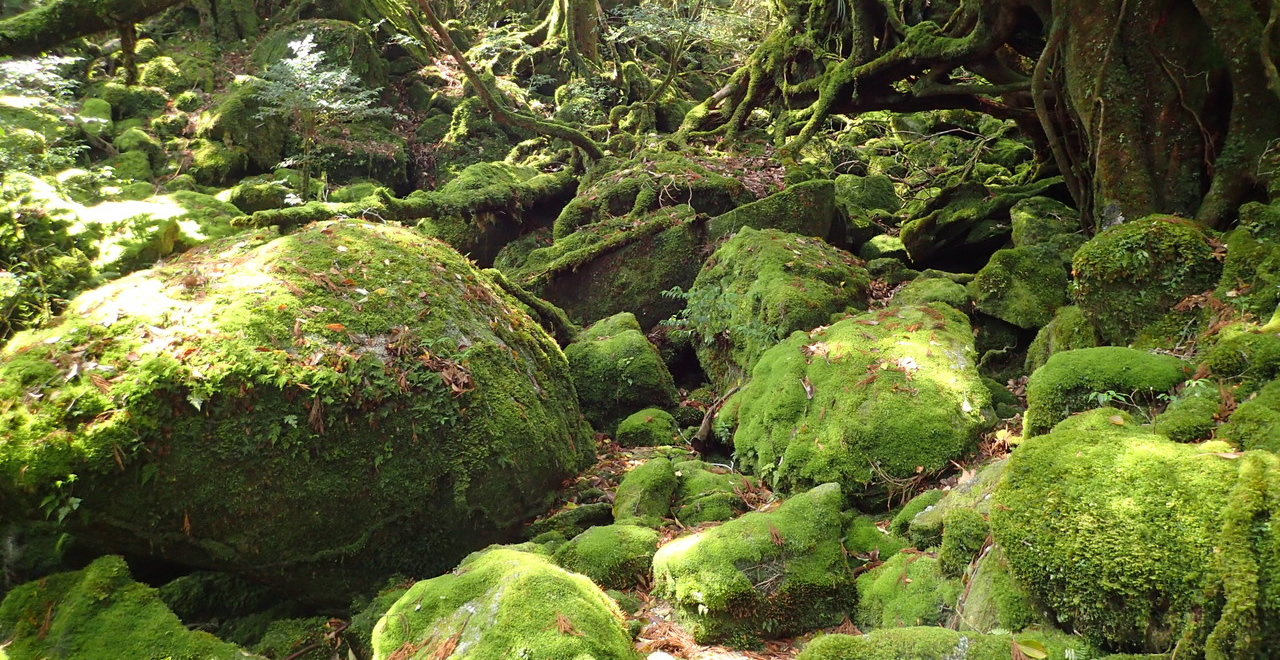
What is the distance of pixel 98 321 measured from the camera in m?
4.17

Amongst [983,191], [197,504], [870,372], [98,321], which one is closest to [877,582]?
[870,372]

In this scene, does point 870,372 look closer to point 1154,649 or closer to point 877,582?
point 877,582

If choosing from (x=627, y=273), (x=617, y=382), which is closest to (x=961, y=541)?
(x=617, y=382)

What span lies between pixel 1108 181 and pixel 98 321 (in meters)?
7.92

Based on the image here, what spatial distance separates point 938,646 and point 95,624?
13.8 feet

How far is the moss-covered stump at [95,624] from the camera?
3.39 metres

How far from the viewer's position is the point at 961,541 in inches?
135

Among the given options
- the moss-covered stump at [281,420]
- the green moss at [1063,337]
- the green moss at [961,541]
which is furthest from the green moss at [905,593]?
the moss-covered stump at [281,420]

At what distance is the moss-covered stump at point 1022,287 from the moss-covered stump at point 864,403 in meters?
0.78

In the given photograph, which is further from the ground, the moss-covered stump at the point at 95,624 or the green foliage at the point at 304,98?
the green foliage at the point at 304,98

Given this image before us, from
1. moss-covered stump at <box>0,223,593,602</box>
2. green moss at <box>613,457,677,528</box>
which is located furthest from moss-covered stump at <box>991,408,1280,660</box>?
moss-covered stump at <box>0,223,593,602</box>

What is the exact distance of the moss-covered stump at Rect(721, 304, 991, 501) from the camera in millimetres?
4801

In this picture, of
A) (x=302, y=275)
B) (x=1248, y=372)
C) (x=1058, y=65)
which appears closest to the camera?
(x=1248, y=372)

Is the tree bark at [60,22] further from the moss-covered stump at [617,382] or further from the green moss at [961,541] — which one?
the green moss at [961,541]
